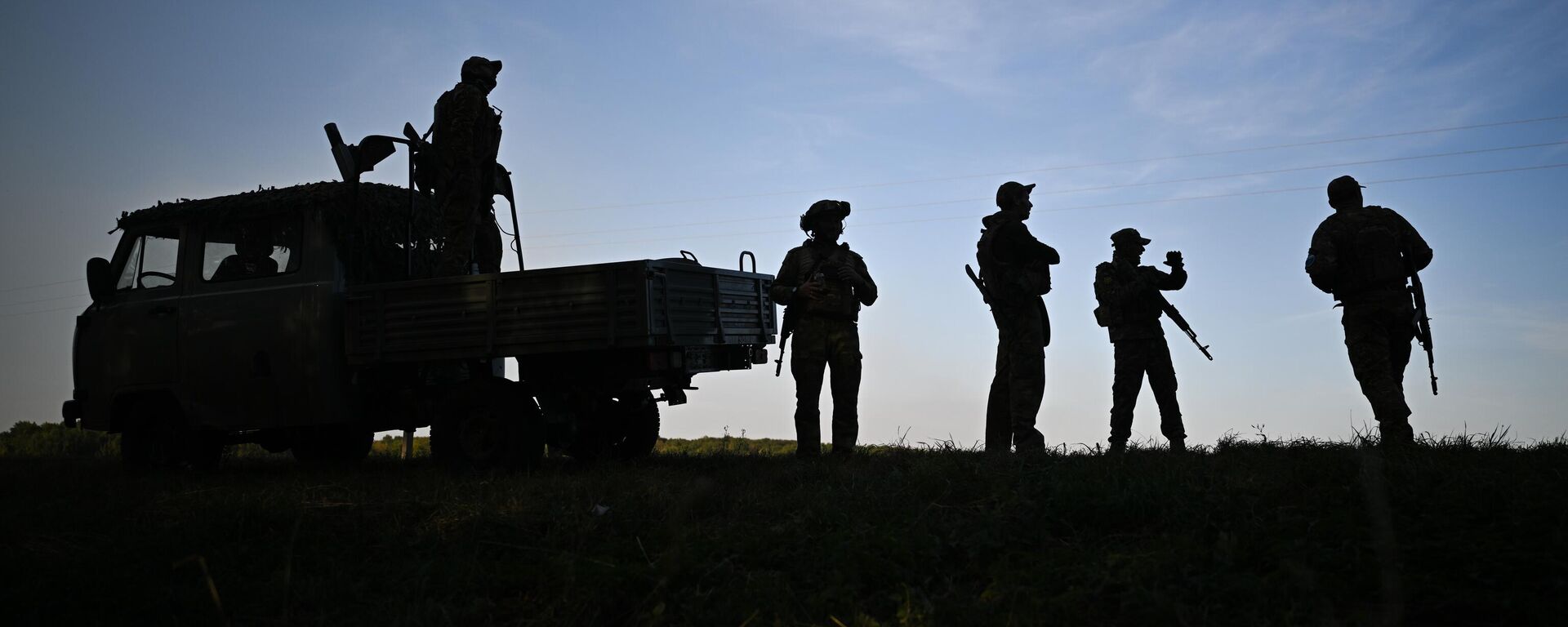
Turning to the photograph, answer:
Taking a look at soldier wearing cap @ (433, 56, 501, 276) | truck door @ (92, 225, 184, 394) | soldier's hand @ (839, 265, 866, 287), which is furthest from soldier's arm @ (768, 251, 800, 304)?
truck door @ (92, 225, 184, 394)

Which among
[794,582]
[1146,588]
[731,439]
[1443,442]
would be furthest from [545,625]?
[731,439]

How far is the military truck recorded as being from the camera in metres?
7.89

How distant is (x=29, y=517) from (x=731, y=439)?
892cm

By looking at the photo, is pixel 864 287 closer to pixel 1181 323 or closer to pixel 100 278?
pixel 1181 323

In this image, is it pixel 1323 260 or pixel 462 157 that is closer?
pixel 1323 260

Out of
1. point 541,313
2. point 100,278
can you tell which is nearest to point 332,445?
point 100,278

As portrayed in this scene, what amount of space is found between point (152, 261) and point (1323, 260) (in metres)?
9.19

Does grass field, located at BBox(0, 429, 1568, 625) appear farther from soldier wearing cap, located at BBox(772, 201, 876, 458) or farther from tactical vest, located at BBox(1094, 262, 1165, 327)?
tactical vest, located at BBox(1094, 262, 1165, 327)

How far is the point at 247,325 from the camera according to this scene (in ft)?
29.3

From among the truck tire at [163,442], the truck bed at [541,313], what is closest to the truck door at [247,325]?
the truck tire at [163,442]

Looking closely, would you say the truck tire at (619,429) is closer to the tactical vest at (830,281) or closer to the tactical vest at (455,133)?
the tactical vest at (830,281)

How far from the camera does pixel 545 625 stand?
185 inches

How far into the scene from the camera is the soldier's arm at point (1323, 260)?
825cm

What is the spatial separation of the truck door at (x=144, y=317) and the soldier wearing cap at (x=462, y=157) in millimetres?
2265
